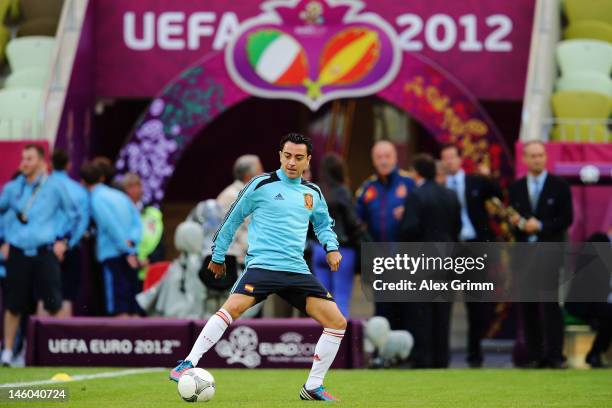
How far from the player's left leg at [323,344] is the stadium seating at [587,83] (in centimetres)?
847

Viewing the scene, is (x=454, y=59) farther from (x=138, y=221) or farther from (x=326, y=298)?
(x=326, y=298)

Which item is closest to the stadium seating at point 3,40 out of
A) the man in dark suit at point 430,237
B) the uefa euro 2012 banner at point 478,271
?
the man in dark suit at point 430,237

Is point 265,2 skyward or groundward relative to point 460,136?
skyward

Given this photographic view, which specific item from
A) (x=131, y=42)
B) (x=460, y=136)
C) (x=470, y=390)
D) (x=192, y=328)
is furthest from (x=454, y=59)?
(x=470, y=390)

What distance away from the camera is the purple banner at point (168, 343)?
40.9 ft

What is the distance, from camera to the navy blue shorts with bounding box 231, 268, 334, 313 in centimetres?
872

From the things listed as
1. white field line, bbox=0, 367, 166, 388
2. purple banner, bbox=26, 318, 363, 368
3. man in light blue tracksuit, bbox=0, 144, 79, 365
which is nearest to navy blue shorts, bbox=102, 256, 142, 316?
man in light blue tracksuit, bbox=0, 144, 79, 365

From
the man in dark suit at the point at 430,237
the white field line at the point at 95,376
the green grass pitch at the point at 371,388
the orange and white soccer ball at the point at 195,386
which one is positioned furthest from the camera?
the man in dark suit at the point at 430,237

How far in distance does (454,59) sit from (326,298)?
9113 mm

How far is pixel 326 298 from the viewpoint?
8805mm

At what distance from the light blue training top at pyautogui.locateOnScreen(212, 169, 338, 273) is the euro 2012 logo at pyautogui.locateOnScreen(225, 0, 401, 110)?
25.7 feet

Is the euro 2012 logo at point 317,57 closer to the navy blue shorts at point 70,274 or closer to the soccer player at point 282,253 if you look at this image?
the navy blue shorts at point 70,274

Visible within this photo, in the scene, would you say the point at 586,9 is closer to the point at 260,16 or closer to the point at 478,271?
the point at 260,16

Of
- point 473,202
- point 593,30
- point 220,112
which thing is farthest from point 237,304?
point 593,30
